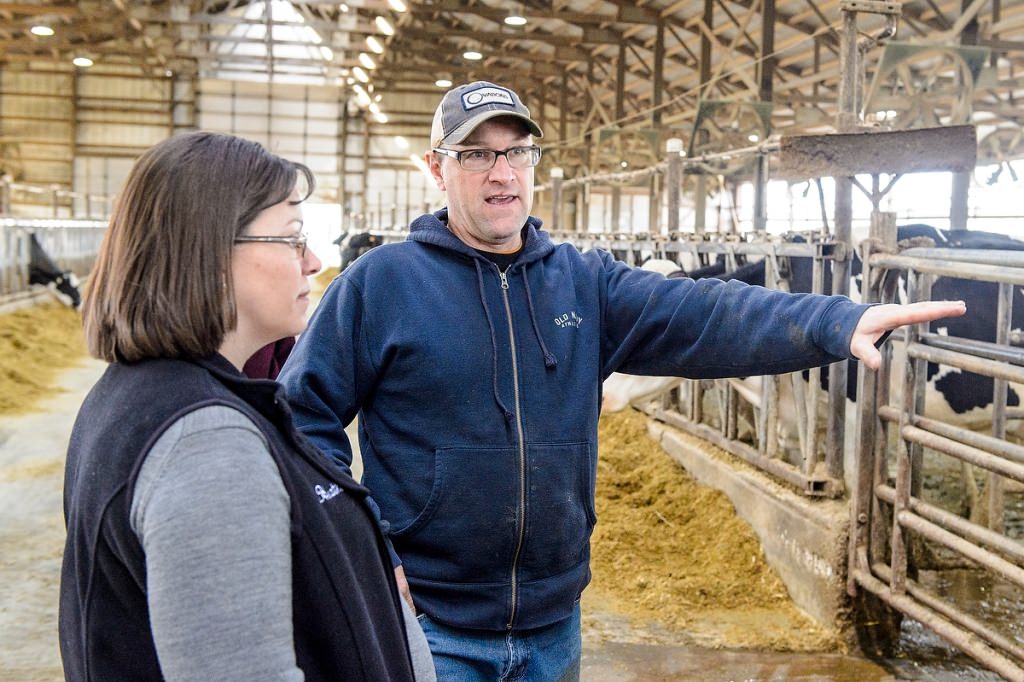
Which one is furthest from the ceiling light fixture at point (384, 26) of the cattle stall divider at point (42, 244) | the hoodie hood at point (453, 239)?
the hoodie hood at point (453, 239)

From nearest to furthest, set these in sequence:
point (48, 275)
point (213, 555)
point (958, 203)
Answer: point (213, 555)
point (958, 203)
point (48, 275)

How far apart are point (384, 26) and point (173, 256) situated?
19642 mm

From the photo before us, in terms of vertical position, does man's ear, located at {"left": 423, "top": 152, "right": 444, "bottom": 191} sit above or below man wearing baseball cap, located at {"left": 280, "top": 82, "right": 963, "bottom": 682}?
above

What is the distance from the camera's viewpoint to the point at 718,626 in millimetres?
4387

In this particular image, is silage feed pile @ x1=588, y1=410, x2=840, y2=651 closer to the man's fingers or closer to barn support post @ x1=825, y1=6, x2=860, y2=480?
barn support post @ x1=825, y1=6, x2=860, y2=480

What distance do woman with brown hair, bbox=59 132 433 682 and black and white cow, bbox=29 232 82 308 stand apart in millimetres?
14078

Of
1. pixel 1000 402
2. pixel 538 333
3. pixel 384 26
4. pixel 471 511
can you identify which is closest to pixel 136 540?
pixel 471 511

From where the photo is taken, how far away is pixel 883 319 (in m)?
1.82

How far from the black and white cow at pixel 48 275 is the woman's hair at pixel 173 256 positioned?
46.2 feet

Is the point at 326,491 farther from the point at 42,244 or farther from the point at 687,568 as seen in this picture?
the point at 42,244

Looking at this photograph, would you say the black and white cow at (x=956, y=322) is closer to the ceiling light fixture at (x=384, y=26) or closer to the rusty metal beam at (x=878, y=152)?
the rusty metal beam at (x=878, y=152)

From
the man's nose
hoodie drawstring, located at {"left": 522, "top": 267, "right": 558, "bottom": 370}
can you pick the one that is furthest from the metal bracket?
hoodie drawstring, located at {"left": 522, "top": 267, "right": 558, "bottom": 370}

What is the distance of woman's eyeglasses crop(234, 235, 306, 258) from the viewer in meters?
1.21

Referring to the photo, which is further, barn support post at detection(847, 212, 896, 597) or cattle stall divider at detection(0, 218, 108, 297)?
cattle stall divider at detection(0, 218, 108, 297)
